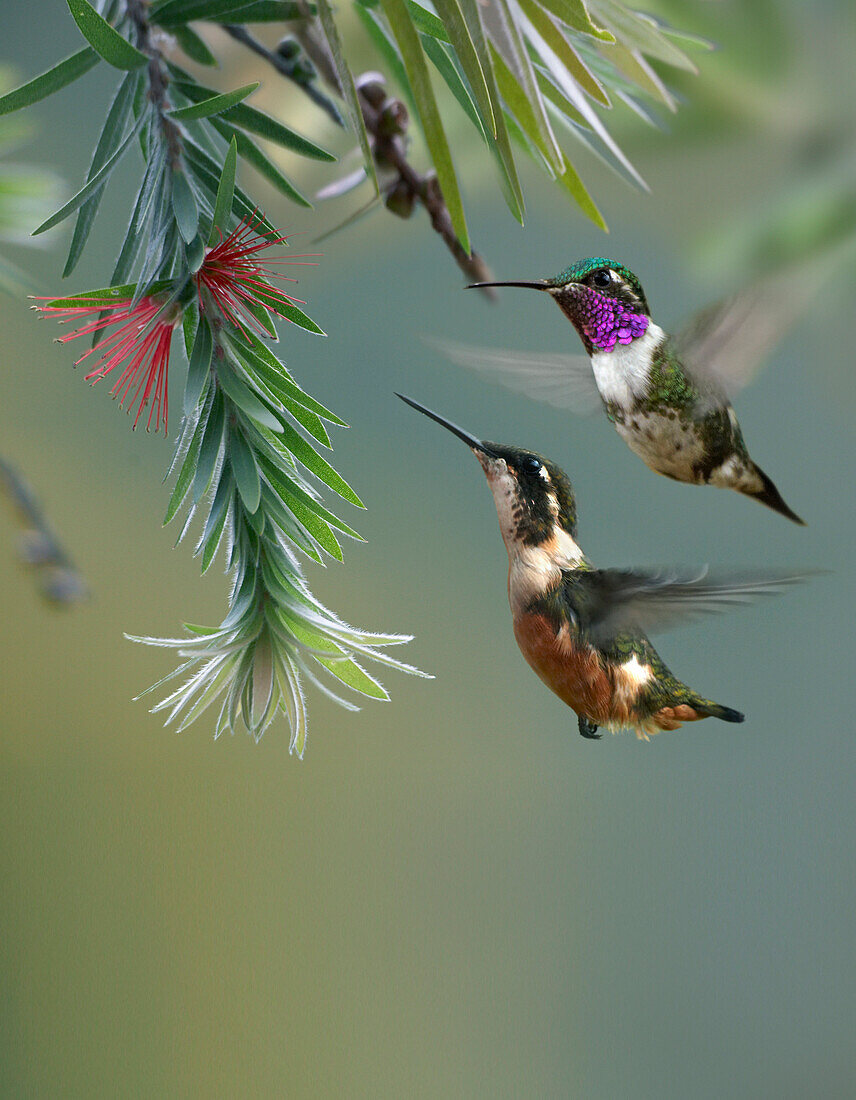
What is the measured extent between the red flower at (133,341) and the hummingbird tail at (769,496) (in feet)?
0.62

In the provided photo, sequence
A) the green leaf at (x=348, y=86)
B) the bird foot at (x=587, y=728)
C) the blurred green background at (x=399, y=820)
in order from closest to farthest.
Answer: the green leaf at (x=348, y=86), the bird foot at (x=587, y=728), the blurred green background at (x=399, y=820)

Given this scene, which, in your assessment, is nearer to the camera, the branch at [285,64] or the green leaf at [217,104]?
the green leaf at [217,104]

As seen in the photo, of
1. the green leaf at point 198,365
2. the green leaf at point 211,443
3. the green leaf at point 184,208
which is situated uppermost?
the green leaf at point 184,208

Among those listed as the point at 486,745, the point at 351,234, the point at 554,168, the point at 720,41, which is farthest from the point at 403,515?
the point at 554,168

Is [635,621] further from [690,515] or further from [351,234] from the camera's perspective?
[690,515]

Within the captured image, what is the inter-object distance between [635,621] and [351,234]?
71 centimetres

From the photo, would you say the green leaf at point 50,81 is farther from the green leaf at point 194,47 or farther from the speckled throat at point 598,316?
the speckled throat at point 598,316

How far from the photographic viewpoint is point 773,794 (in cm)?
180

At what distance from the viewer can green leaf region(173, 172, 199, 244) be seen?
32 cm

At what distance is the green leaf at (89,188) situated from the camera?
32cm

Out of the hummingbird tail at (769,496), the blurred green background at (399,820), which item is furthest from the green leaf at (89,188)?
the blurred green background at (399,820)

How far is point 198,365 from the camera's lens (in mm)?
320

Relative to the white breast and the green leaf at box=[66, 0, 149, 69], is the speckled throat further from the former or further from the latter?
the green leaf at box=[66, 0, 149, 69]

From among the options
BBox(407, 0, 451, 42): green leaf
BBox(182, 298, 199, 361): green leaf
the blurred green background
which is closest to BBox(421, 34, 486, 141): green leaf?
BBox(407, 0, 451, 42): green leaf
